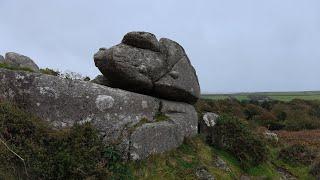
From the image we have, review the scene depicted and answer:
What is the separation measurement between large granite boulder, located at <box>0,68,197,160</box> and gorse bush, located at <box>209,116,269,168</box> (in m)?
2.40

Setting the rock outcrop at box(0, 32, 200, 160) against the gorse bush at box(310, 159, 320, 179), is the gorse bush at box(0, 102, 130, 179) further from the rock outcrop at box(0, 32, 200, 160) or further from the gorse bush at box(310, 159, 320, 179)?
the gorse bush at box(310, 159, 320, 179)

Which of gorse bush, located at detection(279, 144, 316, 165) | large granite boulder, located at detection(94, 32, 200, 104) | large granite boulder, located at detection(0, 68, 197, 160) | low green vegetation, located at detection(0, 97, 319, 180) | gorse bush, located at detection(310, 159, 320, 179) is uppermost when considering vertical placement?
large granite boulder, located at detection(94, 32, 200, 104)

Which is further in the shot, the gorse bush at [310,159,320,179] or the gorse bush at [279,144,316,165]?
the gorse bush at [279,144,316,165]

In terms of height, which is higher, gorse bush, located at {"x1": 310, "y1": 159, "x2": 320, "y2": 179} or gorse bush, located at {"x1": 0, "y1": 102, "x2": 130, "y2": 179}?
gorse bush, located at {"x1": 0, "y1": 102, "x2": 130, "y2": 179}

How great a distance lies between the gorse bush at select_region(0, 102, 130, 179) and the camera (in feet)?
39.2

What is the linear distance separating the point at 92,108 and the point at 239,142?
5509 millimetres

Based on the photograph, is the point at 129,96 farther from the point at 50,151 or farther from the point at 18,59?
A: the point at 18,59

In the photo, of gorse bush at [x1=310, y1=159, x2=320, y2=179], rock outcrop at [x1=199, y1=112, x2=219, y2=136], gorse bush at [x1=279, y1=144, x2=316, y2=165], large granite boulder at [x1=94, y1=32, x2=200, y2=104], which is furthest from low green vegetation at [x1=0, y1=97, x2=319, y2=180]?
gorse bush at [x1=279, y1=144, x2=316, y2=165]

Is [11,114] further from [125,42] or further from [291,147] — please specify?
[291,147]

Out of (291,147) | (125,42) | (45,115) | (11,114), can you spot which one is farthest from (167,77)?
(291,147)

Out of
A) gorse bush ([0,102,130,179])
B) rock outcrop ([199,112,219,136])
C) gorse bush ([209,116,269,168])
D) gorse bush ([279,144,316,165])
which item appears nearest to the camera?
gorse bush ([0,102,130,179])

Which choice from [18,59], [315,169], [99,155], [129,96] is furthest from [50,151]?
[315,169]

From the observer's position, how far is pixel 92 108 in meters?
14.2

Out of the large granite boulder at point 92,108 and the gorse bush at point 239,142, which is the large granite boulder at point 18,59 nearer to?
the large granite boulder at point 92,108
